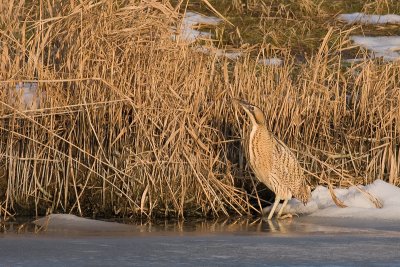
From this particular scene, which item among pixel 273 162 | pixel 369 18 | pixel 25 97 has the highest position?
pixel 369 18

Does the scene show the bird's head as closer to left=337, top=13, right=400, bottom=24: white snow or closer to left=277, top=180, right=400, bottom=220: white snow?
left=277, top=180, right=400, bottom=220: white snow

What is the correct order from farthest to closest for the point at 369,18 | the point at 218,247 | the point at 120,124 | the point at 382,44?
the point at 369,18 < the point at 382,44 < the point at 120,124 < the point at 218,247

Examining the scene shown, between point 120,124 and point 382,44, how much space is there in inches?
224

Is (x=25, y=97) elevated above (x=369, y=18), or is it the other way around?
(x=369, y=18)

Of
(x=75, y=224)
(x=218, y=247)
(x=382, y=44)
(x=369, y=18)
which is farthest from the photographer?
(x=369, y=18)

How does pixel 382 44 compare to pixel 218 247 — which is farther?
pixel 382 44

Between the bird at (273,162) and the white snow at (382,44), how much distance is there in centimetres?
423

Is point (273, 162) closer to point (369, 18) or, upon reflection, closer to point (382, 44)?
point (382, 44)

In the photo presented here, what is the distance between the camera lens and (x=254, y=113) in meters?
8.64

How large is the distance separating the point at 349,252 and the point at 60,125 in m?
2.90

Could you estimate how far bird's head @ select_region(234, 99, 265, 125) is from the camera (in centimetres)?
863

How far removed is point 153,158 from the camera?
28.2 feet

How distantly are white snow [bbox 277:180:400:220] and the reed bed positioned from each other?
17cm

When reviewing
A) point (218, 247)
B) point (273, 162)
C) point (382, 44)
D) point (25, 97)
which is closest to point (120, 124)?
point (25, 97)
